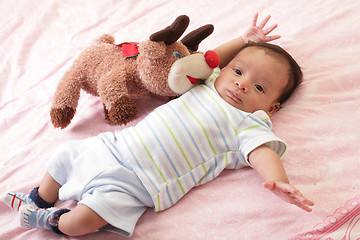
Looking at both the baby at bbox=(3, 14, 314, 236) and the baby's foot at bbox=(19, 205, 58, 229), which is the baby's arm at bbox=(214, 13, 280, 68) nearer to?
the baby at bbox=(3, 14, 314, 236)

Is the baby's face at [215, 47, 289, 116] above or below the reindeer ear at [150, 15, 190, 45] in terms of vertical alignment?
below

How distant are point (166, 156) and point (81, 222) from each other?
0.90 ft

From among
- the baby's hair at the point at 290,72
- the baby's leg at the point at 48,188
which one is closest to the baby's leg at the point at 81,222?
the baby's leg at the point at 48,188

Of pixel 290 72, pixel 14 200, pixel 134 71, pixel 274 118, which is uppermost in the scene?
pixel 134 71

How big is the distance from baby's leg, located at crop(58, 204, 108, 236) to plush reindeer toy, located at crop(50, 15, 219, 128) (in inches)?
10.8

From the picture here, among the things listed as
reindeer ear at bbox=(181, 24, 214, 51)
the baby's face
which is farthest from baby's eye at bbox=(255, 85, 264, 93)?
reindeer ear at bbox=(181, 24, 214, 51)

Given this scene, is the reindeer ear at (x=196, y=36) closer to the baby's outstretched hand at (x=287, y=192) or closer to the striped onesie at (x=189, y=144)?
the striped onesie at (x=189, y=144)

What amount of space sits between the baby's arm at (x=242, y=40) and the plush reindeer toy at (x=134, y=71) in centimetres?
18

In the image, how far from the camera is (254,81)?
39.8 inches

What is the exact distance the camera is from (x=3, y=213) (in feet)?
3.05

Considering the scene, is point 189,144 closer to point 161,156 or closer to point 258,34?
point 161,156

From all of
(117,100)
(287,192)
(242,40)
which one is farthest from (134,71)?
(287,192)

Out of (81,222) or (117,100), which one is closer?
(81,222)

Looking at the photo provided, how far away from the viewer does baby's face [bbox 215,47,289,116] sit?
38.9 inches
